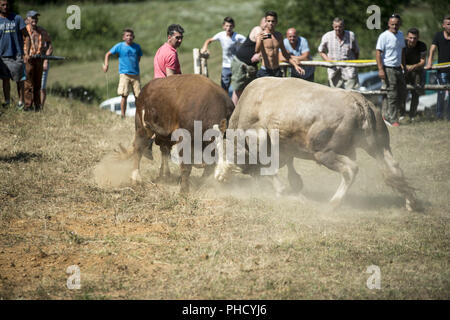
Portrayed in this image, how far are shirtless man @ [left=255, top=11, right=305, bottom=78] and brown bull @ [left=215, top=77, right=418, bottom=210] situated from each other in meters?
1.92

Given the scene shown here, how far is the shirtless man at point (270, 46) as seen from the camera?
9.26 m

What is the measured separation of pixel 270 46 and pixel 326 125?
2.97 meters

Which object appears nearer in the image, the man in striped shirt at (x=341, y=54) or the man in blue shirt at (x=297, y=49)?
the man in blue shirt at (x=297, y=49)

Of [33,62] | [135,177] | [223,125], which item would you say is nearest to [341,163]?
[223,125]

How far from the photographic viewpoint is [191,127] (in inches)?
293

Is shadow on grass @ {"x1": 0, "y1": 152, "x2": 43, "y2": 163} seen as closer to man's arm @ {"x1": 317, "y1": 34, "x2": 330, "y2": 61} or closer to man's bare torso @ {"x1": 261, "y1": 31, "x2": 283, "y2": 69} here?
man's bare torso @ {"x1": 261, "y1": 31, "x2": 283, "y2": 69}

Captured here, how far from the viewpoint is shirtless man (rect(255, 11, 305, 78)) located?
9.26m

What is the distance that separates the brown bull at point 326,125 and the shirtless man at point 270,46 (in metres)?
1.92

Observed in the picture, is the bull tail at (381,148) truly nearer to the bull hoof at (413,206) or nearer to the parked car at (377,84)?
the bull hoof at (413,206)

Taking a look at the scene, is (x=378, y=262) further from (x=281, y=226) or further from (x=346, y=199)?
(x=346, y=199)

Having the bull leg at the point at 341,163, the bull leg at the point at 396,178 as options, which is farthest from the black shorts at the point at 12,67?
the bull leg at the point at 396,178

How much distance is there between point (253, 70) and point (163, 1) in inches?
1338

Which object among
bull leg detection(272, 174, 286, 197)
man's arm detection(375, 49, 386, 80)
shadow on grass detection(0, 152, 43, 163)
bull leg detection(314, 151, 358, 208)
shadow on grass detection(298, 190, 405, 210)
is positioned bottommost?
shadow on grass detection(298, 190, 405, 210)

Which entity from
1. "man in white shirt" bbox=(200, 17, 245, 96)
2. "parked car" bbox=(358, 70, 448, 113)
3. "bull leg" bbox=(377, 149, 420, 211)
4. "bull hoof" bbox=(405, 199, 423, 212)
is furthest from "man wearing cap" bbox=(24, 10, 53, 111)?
"parked car" bbox=(358, 70, 448, 113)
